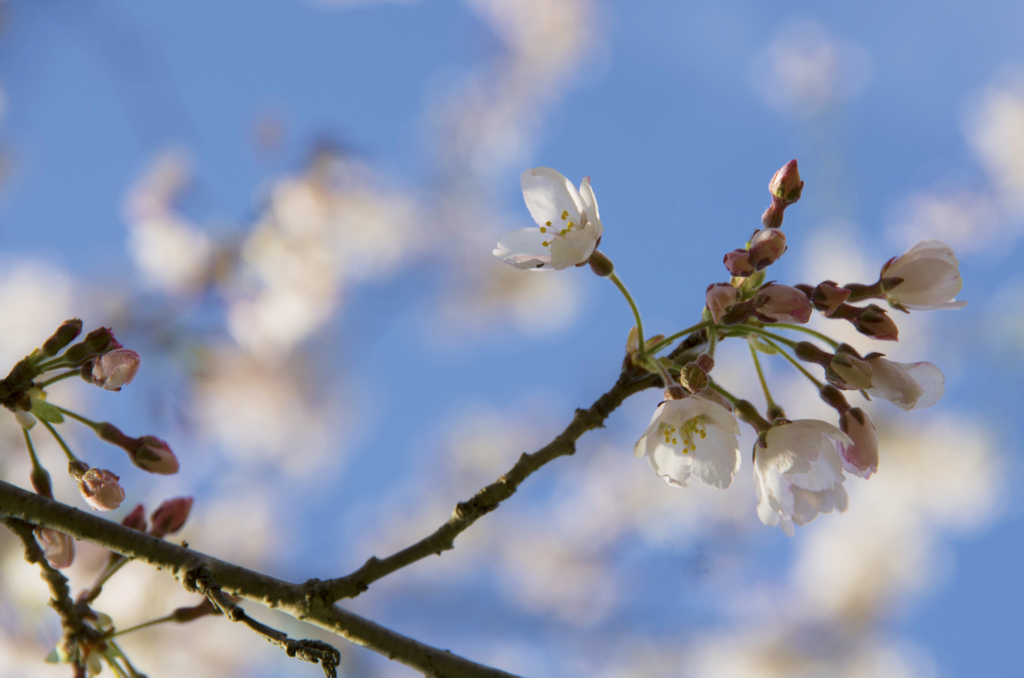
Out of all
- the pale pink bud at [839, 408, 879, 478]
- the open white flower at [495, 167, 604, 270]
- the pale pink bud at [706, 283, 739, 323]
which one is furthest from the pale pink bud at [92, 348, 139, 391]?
the pale pink bud at [839, 408, 879, 478]

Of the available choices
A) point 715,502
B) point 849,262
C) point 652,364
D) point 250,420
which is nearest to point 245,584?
point 652,364

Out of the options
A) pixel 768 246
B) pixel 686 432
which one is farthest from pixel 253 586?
pixel 768 246

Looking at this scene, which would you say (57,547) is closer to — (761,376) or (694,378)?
(694,378)

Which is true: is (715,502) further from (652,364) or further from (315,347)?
(652,364)

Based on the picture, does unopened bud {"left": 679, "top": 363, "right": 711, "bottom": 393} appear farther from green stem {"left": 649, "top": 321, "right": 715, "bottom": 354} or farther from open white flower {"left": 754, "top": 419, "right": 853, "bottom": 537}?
open white flower {"left": 754, "top": 419, "right": 853, "bottom": 537}

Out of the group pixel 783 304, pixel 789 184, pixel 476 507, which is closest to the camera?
pixel 783 304

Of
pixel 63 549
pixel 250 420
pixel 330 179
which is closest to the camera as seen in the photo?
pixel 63 549

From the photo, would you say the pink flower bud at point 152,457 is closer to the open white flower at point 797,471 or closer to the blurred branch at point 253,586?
the blurred branch at point 253,586
